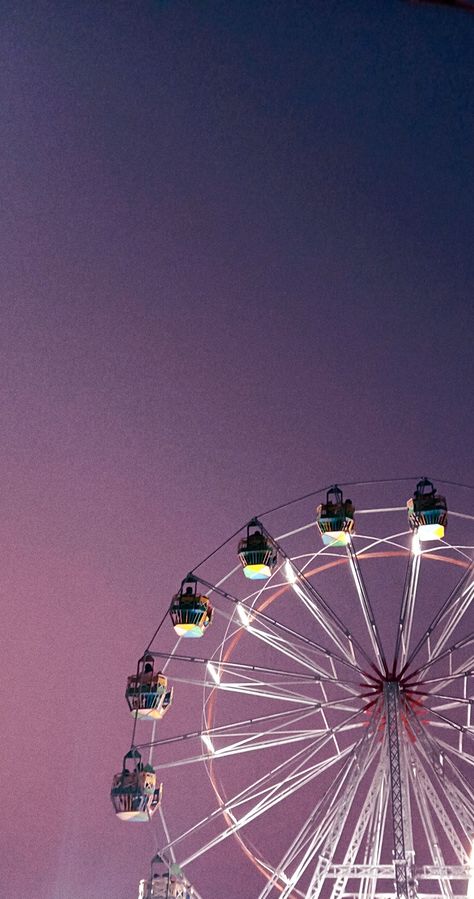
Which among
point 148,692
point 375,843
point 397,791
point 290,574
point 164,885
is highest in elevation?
point 290,574

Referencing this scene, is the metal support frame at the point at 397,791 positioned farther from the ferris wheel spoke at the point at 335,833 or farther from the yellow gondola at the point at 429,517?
the yellow gondola at the point at 429,517

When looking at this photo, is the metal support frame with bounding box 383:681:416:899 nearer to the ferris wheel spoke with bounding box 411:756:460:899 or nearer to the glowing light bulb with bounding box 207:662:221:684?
the ferris wheel spoke with bounding box 411:756:460:899

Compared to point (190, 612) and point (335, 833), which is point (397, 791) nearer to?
point (335, 833)

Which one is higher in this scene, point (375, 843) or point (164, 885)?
point (375, 843)

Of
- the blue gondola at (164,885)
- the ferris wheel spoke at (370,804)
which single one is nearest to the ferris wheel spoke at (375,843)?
the ferris wheel spoke at (370,804)

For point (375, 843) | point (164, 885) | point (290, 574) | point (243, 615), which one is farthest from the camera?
point (164, 885)

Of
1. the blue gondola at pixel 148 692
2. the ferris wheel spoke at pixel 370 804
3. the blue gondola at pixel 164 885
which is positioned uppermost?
the blue gondola at pixel 148 692

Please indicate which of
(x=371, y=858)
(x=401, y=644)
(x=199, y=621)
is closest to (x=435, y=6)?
(x=401, y=644)

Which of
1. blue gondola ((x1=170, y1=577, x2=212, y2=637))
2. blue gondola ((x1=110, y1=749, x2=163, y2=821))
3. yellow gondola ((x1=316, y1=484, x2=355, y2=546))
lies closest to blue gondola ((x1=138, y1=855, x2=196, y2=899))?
blue gondola ((x1=110, y1=749, x2=163, y2=821))

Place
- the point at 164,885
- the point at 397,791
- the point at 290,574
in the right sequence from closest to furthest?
the point at 397,791, the point at 290,574, the point at 164,885

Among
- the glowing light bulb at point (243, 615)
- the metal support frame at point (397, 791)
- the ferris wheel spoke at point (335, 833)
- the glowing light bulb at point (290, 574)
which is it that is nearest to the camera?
the metal support frame at point (397, 791)

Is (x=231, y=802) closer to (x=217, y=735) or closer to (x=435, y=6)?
(x=217, y=735)

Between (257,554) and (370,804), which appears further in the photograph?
(257,554)

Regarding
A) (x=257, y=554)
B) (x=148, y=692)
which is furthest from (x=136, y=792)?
(x=257, y=554)
